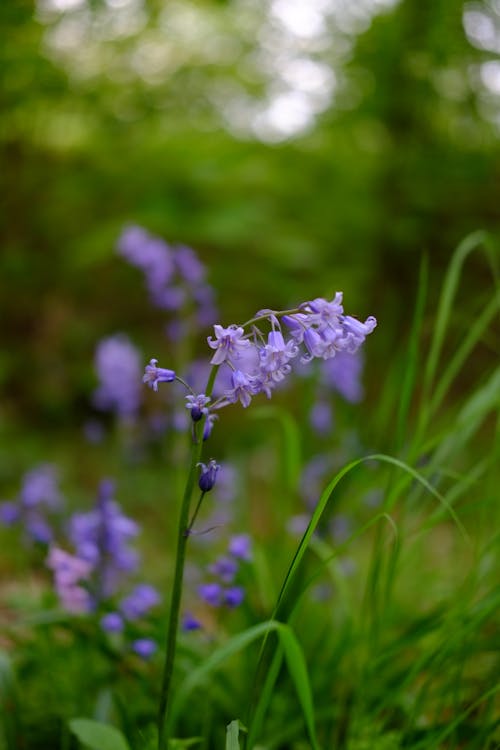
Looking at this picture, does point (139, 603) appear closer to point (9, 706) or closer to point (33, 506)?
point (9, 706)

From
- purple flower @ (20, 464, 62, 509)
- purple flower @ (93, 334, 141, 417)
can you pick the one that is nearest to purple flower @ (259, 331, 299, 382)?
purple flower @ (20, 464, 62, 509)

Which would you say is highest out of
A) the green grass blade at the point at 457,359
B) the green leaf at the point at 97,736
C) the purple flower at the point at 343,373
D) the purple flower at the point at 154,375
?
the purple flower at the point at 343,373

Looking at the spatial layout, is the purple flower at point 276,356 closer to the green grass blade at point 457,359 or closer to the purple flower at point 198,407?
the purple flower at point 198,407

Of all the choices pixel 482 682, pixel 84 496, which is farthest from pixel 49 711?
pixel 84 496

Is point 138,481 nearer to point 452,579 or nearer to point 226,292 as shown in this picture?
point 226,292

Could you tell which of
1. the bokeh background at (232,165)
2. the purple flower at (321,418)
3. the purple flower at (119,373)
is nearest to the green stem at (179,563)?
the purple flower at (119,373)

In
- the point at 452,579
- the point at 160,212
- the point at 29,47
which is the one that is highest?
the point at 29,47
